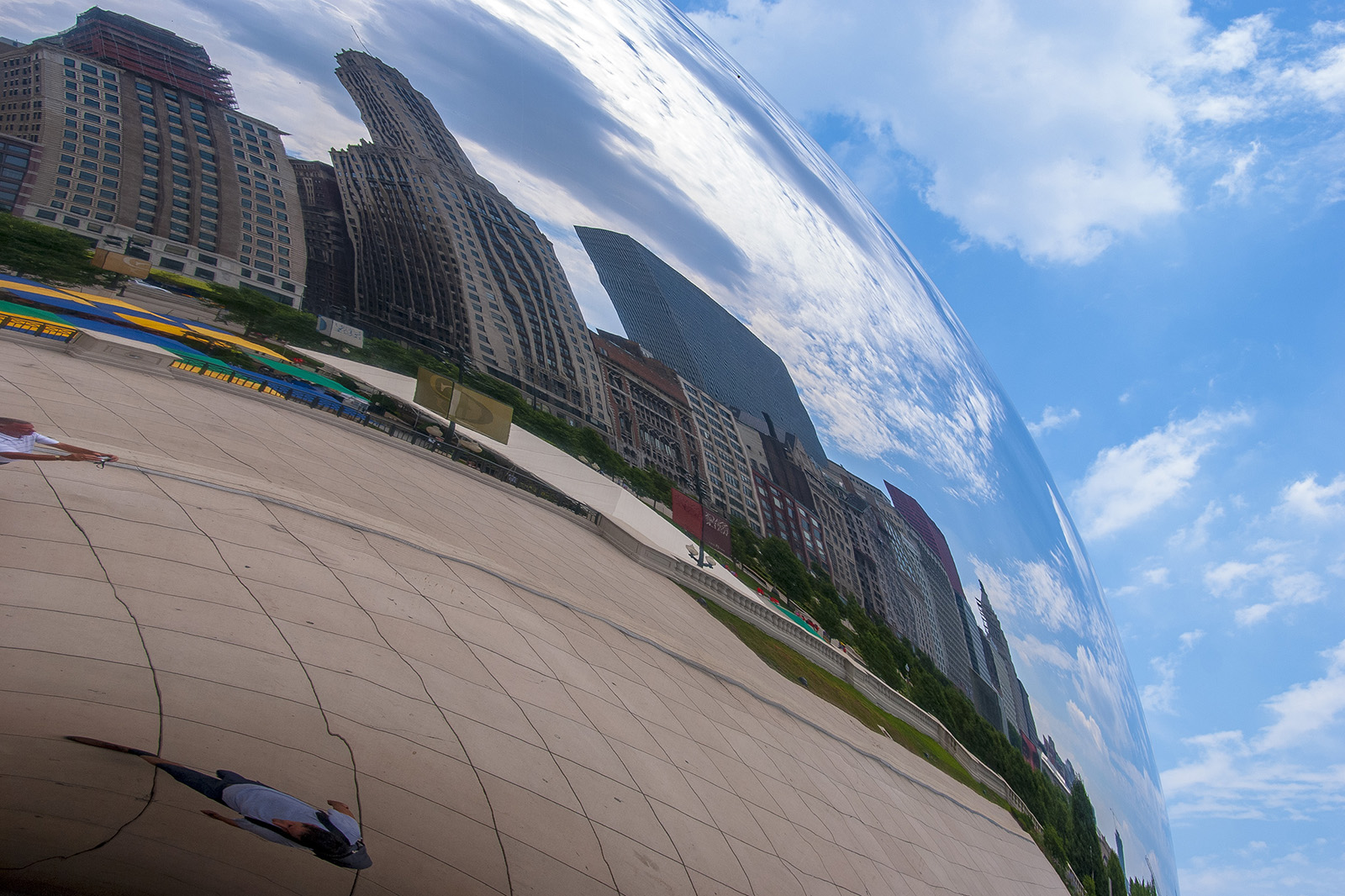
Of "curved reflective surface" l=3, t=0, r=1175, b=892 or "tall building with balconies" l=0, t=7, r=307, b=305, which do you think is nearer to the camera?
"tall building with balconies" l=0, t=7, r=307, b=305

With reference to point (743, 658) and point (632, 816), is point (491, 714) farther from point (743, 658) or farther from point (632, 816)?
point (743, 658)

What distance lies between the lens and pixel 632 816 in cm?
189

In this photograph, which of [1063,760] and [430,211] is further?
[1063,760]

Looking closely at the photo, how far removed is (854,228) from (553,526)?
203 centimetres

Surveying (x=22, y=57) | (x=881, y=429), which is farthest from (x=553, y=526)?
(x=22, y=57)

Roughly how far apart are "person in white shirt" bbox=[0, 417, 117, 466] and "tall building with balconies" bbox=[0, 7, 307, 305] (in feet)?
1.40

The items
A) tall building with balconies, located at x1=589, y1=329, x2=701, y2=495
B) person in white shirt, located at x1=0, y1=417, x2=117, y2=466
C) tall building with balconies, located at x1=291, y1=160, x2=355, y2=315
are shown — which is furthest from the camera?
tall building with balconies, located at x1=589, y1=329, x2=701, y2=495

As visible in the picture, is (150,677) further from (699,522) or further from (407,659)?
(699,522)

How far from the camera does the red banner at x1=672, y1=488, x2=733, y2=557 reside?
212cm

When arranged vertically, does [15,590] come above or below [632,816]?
below

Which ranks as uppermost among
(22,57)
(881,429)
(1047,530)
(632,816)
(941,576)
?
(1047,530)

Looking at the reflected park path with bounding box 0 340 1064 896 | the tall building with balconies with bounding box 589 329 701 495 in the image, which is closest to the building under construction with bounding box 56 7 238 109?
the reflected park path with bounding box 0 340 1064 896

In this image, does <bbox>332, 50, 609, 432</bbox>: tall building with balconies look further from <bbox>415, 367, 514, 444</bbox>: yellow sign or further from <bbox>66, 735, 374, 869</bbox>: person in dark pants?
<bbox>66, 735, 374, 869</bbox>: person in dark pants

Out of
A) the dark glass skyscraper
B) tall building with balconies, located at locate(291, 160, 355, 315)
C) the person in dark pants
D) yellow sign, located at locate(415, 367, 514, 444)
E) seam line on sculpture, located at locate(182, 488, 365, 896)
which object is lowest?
the person in dark pants
